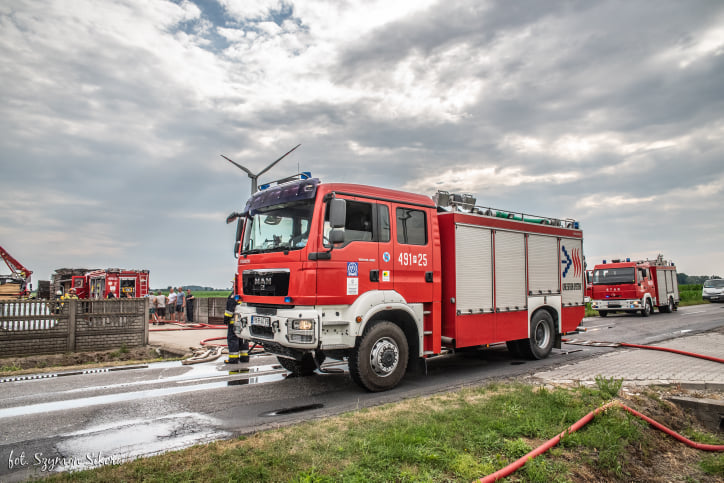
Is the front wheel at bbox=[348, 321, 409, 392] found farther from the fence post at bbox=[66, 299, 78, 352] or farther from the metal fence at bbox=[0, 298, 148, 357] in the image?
the fence post at bbox=[66, 299, 78, 352]

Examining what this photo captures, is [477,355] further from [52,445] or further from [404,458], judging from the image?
[52,445]

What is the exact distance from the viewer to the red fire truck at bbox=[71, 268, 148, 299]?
25.1m

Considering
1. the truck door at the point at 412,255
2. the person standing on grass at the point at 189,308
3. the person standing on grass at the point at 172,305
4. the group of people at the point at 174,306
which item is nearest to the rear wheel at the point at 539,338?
the truck door at the point at 412,255

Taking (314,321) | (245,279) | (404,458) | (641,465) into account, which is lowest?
(641,465)

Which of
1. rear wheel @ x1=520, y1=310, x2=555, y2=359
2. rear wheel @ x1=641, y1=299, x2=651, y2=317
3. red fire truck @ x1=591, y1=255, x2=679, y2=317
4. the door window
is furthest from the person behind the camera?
rear wheel @ x1=641, y1=299, x2=651, y2=317

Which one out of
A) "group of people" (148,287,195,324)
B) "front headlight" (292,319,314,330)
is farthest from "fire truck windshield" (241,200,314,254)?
"group of people" (148,287,195,324)

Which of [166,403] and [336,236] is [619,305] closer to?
[336,236]

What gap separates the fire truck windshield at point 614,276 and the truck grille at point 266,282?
2085 centimetres

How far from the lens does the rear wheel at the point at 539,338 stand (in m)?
9.47

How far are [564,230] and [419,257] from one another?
4818 mm

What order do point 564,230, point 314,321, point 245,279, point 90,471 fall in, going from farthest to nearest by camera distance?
point 564,230 → point 245,279 → point 314,321 → point 90,471

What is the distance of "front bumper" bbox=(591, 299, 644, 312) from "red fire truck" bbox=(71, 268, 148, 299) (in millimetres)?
24183

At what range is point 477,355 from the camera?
10641 mm

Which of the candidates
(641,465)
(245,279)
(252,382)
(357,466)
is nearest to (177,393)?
(252,382)
